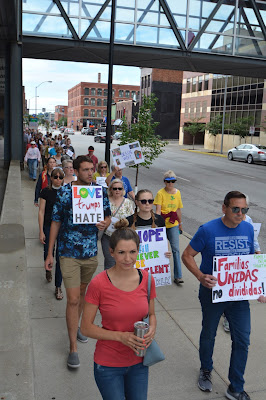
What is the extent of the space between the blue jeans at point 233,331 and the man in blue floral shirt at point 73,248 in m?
1.24

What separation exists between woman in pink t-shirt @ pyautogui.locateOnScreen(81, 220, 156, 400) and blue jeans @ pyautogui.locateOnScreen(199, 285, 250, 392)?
1.25m

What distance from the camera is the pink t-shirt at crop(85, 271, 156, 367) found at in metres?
2.68

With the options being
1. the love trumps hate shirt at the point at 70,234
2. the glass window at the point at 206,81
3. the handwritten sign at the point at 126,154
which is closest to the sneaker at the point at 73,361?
the love trumps hate shirt at the point at 70,234

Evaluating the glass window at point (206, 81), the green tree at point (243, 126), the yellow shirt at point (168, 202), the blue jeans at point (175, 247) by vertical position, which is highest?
the glass window at point (206, 81)

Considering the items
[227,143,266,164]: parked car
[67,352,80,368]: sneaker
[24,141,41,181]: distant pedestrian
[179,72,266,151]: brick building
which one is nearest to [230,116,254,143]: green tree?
[179,72,266,151]: brick building

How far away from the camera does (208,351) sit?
3885 mm

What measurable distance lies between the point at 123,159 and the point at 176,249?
390cm

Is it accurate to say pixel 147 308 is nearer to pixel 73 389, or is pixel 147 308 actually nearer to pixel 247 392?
pixel 73 389

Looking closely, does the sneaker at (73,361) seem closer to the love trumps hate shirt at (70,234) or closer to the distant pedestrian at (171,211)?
the love trumps hate shirt at (70,234)

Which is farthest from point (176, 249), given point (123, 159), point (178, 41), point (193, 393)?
point (178, 41)

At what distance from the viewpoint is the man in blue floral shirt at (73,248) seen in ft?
13.7

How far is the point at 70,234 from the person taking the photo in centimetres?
423

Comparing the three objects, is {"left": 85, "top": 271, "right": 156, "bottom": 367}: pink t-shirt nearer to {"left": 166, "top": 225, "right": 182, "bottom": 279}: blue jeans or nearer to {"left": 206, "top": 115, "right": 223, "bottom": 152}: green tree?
{"left": 166, "top": 225, "right": 182, "bottom": 279}: blue jeans

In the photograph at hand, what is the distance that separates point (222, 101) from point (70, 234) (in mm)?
A: 50452
